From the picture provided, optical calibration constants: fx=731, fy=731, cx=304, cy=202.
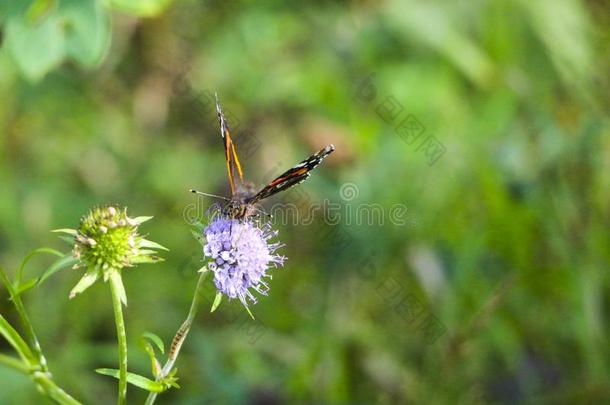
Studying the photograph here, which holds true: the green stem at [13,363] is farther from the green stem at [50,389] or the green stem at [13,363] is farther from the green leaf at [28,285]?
the green leaf at [28,285]

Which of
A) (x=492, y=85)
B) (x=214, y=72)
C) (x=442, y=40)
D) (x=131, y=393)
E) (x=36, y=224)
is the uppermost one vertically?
(x=214, y=72)

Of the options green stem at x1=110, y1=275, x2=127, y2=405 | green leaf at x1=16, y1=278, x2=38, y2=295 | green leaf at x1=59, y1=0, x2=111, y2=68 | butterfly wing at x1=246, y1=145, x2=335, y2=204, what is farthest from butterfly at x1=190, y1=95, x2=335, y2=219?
green leaf at x1=16, y1=278, x2=38, y2=295

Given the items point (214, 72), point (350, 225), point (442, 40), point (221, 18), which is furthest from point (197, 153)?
point (442, 40)

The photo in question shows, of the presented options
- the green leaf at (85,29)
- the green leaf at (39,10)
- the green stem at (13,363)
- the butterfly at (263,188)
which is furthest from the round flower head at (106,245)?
the green leaf at (39,10)

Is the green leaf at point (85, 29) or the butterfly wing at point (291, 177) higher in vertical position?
the green leaf at point (85, 29)

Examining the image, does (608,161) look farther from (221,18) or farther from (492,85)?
(221,18)

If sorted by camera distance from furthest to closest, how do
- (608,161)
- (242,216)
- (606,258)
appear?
1. (608,161)
2. (606,258)
3. (242,216)
